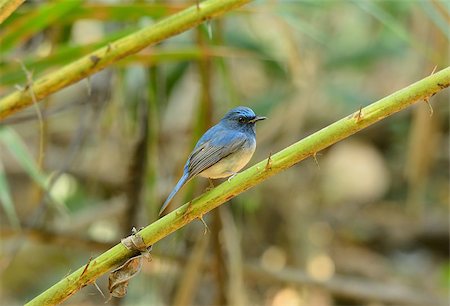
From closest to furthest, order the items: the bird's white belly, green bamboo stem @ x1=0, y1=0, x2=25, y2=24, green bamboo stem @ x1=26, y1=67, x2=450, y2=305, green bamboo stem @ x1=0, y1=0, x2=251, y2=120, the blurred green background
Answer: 1. green bamboo stem @ x1=26, y1=67, x2=450, y2=305
2. green bamboo stem @ x1=0, y1=0, x2=25, y2=24
3. green bamboo stem @ x1=0, y1=0, x2=251, y2=120
4. the bird's white belly
5. the blurred green background

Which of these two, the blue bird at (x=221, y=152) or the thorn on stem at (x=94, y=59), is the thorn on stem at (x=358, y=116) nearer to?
the blue bird at (x=221, y=152)

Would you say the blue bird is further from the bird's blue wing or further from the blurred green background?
the blurred green background

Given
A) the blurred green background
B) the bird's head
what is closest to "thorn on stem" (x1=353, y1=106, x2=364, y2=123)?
the blurred green background

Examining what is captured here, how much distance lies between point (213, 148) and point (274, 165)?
0.48 m

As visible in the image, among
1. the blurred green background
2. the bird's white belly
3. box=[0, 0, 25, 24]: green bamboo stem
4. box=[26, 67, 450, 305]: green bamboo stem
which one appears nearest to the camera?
box=[26, 67, 450, 305]: green bamboo stem

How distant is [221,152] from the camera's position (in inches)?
61.1

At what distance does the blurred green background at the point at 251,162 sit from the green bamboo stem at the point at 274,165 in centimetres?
27

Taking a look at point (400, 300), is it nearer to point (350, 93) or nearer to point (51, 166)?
point (350, 93)

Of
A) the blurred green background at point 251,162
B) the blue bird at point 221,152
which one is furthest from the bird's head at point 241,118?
the blurred green background at point 251,162

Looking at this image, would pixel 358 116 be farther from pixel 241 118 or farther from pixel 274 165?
pixel 241 118

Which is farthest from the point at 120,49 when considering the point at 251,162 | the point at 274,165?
the point at 251,162

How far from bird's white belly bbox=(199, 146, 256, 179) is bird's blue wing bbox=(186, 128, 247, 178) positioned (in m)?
0.01

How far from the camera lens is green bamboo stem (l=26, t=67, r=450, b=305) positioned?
42.6 inches

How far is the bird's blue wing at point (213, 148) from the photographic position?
152 cm
